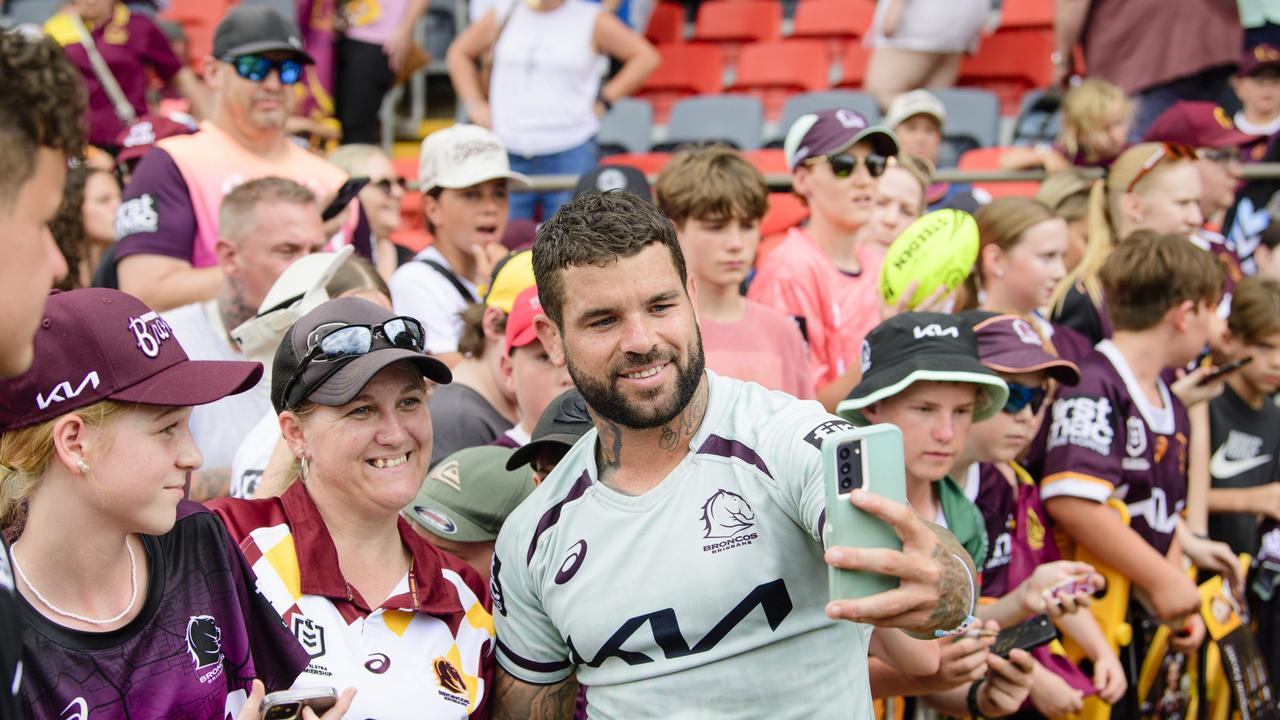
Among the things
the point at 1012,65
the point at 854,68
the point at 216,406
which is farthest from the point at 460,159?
the point at 1012,65

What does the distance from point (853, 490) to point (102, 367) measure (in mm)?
1401

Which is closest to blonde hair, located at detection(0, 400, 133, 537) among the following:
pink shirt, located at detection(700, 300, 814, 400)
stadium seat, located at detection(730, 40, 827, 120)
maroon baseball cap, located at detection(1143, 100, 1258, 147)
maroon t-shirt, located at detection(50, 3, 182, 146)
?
pink shirt, located at detection(700, 300, 814, 400)

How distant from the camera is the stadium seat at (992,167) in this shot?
8.00 m

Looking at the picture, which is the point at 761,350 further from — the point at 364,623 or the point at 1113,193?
the point at 1113,193

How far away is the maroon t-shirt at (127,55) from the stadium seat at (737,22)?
4.69 meters

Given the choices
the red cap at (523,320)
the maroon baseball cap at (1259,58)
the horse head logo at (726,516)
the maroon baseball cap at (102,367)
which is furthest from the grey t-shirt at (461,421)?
the maroon baseball cap at (1259,58)

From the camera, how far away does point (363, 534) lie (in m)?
2.89

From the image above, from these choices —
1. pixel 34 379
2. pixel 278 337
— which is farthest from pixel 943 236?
pixel 34 379

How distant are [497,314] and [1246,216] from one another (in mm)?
5314

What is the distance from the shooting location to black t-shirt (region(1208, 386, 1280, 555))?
18.3 ft

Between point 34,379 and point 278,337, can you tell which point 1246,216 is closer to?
point 278,337

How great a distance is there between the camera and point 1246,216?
762 centimetres

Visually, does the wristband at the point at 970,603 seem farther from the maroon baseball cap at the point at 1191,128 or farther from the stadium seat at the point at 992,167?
the stadium seat at the point at 992,167

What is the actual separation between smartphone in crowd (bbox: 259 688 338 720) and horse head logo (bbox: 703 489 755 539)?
2.60 feet
